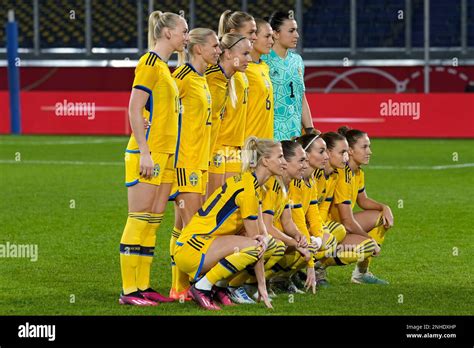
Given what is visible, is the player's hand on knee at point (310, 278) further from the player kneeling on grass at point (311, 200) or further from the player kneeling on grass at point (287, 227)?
the player kneeling on grass at point (311, 200)

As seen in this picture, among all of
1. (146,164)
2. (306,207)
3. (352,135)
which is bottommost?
(306,207)

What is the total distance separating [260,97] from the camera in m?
8.73

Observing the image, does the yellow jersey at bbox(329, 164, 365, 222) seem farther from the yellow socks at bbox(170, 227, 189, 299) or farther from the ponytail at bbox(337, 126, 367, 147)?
the yellow socks at bbox(170, 227, 189, 299)

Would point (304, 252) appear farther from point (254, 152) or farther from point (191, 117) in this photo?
point (191, 117)

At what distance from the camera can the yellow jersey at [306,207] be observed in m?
8.50

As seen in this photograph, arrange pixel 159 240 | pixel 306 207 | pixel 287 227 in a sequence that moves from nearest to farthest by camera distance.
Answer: pixel 287 227
pixel 306 207
pixel 159 240

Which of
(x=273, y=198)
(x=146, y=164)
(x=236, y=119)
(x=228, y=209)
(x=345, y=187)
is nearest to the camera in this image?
(x=146, y=164)

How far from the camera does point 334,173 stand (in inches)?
355

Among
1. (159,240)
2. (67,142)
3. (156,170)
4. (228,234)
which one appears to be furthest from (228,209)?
(67,142)

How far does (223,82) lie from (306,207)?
3.92 ft
